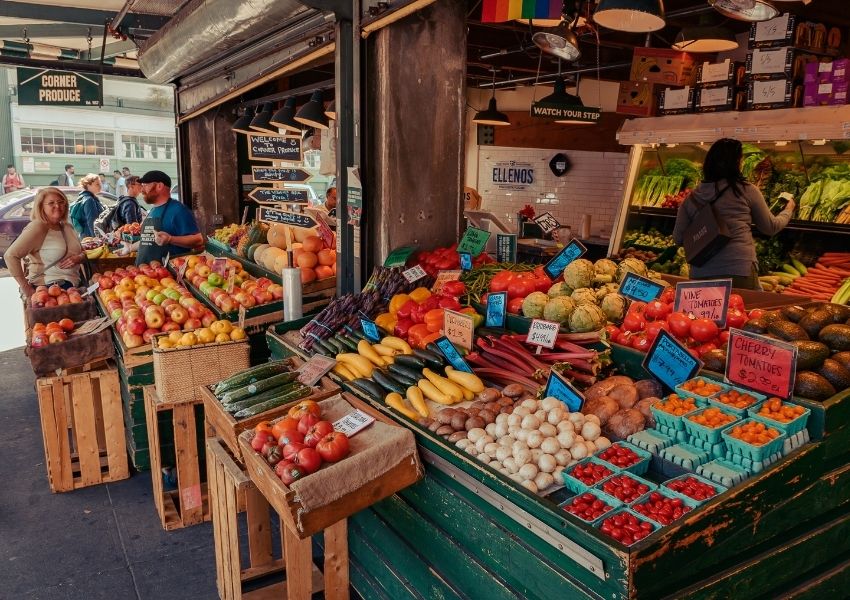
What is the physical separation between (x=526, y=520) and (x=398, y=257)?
275cm

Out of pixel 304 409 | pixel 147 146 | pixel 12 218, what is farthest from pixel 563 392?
pixel 147 146

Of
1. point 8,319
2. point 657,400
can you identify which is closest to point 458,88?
point 657,400

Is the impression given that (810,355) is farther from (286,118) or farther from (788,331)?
(286,118)

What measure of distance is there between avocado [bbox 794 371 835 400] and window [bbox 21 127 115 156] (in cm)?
2661

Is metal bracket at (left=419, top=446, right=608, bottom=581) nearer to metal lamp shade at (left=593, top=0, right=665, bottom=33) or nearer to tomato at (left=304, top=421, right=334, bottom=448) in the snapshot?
tomato at (left=304, top=421, right=334, bottom=448)

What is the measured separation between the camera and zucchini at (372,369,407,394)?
3201 millimetres

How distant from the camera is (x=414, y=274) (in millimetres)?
4418

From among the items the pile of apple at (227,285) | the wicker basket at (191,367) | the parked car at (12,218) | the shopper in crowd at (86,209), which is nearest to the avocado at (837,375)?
the wicker basket at (191,367)

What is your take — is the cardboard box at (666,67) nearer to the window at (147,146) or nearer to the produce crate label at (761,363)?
the produce crate label at (761,363)

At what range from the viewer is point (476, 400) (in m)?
3.04

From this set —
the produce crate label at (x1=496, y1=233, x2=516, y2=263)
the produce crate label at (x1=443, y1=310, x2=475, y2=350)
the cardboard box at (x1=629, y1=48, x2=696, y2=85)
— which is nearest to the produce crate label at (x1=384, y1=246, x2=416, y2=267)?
the produce crate label at (x1=496, y1=233, x2=516, y2=263)

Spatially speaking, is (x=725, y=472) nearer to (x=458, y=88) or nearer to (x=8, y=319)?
(x=458, y=88)

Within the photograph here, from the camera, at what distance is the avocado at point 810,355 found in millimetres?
2459

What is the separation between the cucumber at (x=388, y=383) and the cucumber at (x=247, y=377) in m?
0.55
